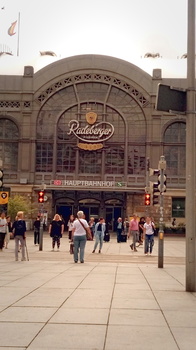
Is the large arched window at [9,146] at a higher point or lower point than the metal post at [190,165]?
higher

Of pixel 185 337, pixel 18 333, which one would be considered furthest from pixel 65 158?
pixel 185 337

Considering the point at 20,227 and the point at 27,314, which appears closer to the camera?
the point at 27,314

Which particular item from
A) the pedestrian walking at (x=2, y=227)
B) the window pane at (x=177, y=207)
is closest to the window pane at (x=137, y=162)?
the window pane at (x=177, y=207)

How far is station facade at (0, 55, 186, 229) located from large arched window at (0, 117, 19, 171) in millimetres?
117

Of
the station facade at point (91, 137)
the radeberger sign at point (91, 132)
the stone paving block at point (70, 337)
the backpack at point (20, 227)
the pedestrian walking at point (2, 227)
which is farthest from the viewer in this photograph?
the radeberger sign at point (91, 132)

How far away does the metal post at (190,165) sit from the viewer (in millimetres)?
9578

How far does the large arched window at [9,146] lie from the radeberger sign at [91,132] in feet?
21.6

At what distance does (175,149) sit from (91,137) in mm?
9805

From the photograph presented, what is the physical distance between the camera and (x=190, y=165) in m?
9.78

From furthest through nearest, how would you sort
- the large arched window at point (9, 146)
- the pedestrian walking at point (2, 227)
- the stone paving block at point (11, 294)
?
the large arched window at point (9, 146) < the pedestrian walking at point (2, 227) < the stone paving block at point (11, 294)

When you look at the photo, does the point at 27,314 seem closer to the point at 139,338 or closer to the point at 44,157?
the point at 139,338

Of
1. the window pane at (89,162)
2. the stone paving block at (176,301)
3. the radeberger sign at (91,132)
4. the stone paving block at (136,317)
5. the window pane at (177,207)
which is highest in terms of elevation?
the radeberger sign at (91,132)

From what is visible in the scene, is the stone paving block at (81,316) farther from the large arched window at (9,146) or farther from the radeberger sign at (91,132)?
the large arched window at (9,146)

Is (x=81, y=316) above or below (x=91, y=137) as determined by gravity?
below
